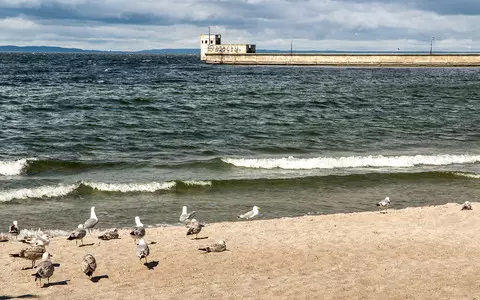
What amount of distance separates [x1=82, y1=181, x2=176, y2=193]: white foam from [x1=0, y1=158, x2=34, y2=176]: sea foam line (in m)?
3.96

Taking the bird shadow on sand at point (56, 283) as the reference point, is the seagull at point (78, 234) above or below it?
above

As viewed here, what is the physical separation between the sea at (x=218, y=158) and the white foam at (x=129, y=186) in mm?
69

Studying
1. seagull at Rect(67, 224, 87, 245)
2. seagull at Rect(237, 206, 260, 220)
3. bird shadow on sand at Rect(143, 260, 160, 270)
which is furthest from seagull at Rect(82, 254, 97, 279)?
seagull at Rect(237, 206, 260, 220)

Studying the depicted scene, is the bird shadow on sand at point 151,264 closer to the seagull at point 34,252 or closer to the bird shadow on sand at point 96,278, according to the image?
the bird shadow on sand at point 96,278

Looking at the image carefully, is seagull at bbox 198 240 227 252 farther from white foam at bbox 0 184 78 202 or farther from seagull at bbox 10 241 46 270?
white foam at bbox 0 184 78 202

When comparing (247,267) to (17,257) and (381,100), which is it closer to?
(17,257)

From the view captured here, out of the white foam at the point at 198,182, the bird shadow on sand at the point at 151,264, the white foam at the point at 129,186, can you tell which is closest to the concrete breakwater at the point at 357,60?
the white foam at the point at 198,182

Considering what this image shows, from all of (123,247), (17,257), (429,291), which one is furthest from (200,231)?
(429,291)

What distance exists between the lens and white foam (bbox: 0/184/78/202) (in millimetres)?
20891

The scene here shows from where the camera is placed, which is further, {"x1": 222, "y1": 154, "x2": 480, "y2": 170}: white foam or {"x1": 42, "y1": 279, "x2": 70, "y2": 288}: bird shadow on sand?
{"x1": 222, "y1": 154, "x2": 480, "y2": 170}: white foam

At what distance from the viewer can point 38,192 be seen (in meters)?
21.5

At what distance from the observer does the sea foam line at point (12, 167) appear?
24.6m

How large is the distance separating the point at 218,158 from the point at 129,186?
6.34 meters

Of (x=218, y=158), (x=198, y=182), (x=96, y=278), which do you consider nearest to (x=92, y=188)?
(x=198, y=182)
